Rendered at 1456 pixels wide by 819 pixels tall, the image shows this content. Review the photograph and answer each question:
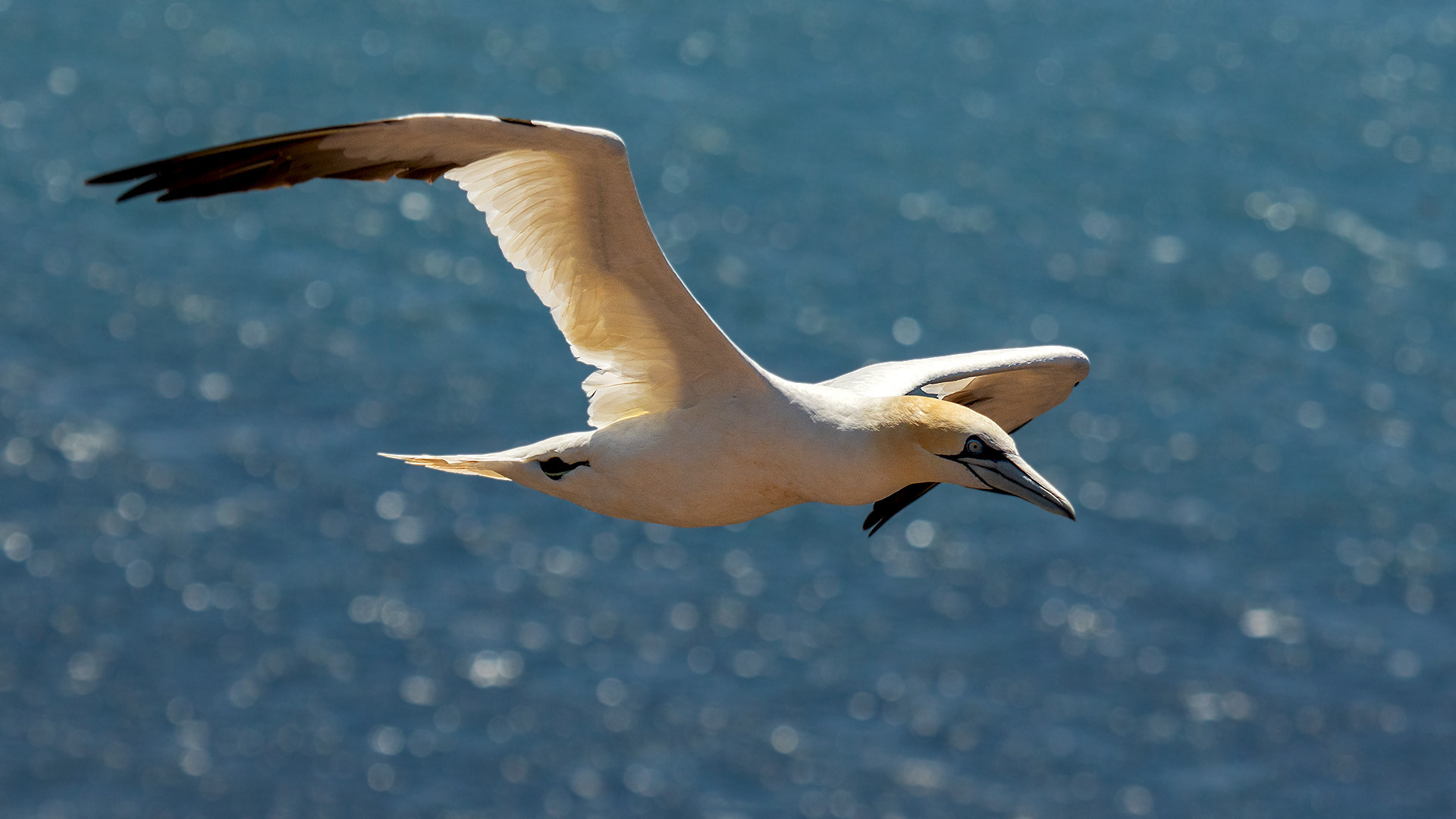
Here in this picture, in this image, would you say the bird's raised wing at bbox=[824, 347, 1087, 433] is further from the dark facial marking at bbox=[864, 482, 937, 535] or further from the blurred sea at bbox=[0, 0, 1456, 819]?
the blurred sea at bbox=[0, 0, 1456, 819]

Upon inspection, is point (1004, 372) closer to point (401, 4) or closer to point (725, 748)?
point (725, 748)

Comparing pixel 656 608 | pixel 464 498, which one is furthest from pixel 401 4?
pixel 656 608

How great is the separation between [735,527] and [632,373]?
3517cm

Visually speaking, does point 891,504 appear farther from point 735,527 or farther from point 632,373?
point 735,527

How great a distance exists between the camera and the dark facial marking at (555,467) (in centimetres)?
1155

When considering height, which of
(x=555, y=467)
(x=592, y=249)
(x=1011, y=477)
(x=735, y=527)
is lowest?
(x=735, y=527)

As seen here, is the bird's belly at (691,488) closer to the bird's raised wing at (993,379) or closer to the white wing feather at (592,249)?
the white wing feather at (592,249)

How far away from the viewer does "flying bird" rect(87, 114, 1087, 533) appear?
10281mm

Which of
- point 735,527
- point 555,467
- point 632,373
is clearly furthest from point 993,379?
point 735,527

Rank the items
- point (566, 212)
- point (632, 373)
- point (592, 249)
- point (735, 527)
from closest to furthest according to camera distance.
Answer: point (566, 212)
point (592, 249)
point (632, 373)
point (735, 527)

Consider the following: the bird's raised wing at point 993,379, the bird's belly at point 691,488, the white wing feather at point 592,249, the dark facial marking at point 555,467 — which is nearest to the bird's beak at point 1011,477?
the bird's belly at point 691,488

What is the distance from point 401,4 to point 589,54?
20.8 feet

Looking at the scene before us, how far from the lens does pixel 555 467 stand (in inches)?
457

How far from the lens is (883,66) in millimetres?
53875
